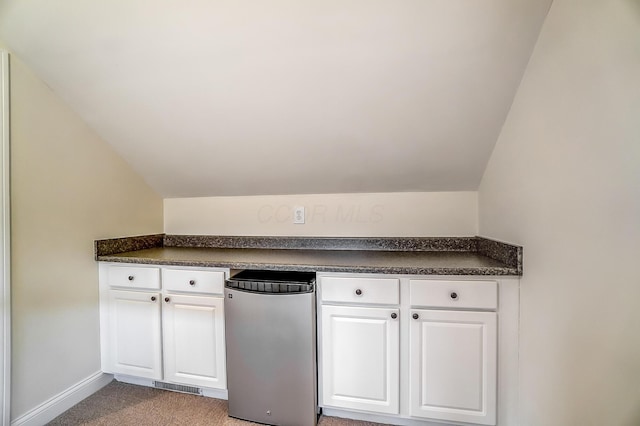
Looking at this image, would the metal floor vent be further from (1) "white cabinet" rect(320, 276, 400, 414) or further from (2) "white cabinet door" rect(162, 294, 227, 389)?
(1) "white cabinet" rect(320, 276, 400, 414)

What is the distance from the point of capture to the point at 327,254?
1979 mm

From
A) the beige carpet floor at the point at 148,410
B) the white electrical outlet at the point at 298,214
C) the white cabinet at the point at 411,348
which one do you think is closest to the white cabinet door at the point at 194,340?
the beige carpet floor at the point at 148,410

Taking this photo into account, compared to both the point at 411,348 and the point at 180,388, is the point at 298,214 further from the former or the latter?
the point at 180,388

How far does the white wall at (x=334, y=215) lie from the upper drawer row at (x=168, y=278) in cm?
62

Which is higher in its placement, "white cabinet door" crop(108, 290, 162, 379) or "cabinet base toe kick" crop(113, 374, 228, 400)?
"white cabinet door" crop(108, 290, 162, 379)

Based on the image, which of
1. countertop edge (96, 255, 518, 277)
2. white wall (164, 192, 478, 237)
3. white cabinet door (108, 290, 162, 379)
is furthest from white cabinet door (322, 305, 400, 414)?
white cabinet door (108, 290, 162, 379)

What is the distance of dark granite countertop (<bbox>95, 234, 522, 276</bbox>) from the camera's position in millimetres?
1518

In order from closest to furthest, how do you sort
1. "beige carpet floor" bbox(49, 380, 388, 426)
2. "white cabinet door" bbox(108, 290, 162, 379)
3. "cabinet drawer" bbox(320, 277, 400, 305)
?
1. "cabinet drawer" bbox(320, 277, 400, 305)
2. "beige carpet floor" bbox(49, 380, 388, 426)
3. "white cabinet door" bbox(108, 290, 162, 379)

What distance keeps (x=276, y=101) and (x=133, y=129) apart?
98 cm

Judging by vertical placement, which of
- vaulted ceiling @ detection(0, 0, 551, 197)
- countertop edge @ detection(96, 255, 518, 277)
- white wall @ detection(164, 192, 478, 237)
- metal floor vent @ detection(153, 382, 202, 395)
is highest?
vaulted ceiling @ detection(0, 0, 551, 197)

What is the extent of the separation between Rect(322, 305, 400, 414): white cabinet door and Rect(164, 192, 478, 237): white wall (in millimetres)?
712

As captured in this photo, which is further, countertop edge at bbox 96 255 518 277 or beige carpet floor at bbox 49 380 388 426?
beige carpet floor at bbox 49 380 388 426

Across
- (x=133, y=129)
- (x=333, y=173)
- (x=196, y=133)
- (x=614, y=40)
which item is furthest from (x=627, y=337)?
(x=133, y=129)

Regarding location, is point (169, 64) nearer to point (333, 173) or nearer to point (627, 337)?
point (333, 173)
